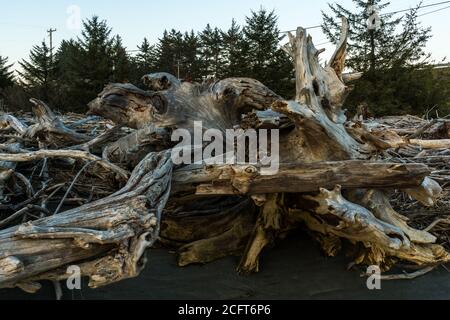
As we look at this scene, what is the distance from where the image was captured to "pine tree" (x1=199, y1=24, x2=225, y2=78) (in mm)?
25078

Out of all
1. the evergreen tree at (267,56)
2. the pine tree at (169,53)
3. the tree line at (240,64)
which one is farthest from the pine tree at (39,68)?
the evergreen tree at (267,56)

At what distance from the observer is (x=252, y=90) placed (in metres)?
3.60

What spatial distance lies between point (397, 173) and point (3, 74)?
24.4 metres

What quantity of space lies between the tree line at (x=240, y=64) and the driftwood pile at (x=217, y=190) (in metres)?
12.4

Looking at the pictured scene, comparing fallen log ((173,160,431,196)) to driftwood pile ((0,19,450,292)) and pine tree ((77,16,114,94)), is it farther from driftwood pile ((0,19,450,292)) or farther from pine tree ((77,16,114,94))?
pine tree ((77,16,114,94))

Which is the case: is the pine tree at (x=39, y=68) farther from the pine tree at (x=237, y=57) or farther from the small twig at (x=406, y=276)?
the small twig at (x=406, y=276)

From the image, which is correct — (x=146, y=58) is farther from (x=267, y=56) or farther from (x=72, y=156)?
(x=72, y=156)

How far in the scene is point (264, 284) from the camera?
2844 mm

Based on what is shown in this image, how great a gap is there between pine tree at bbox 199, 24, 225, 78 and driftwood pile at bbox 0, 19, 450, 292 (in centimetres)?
2134

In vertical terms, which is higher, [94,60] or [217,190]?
[94,60]

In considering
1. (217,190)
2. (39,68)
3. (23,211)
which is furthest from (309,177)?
(39,68)

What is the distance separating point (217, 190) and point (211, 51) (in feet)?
78.6

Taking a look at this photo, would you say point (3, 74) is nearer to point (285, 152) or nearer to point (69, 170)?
point (69, 170)

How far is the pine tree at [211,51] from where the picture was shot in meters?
25.1
